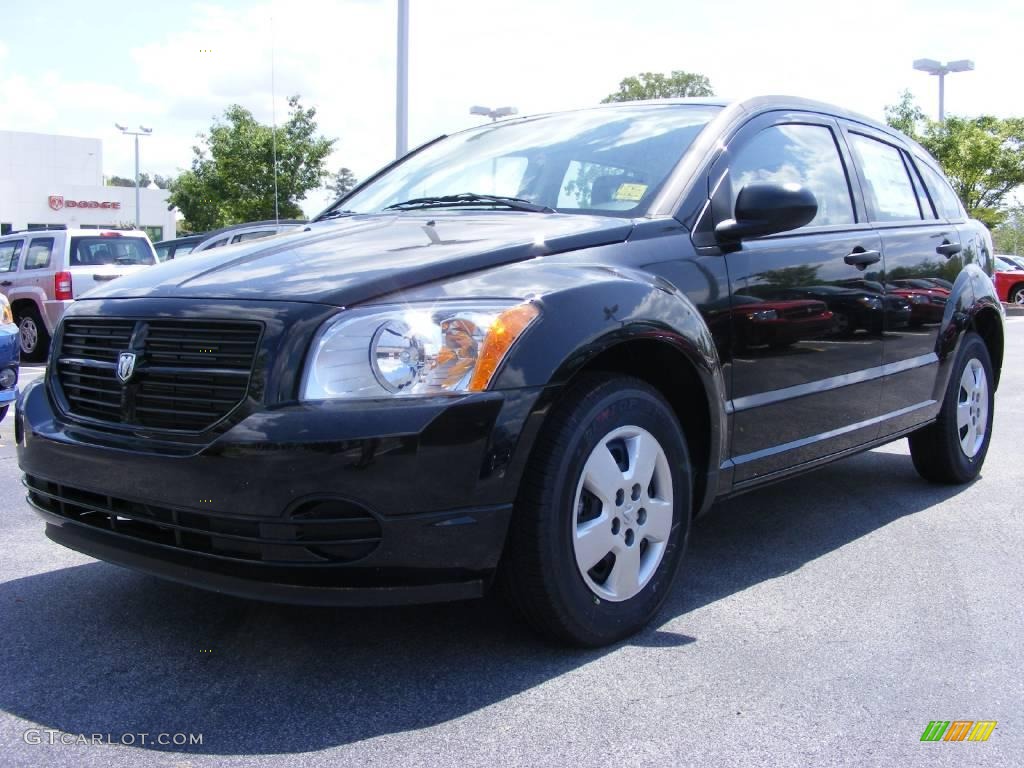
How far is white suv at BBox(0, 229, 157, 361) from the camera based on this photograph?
1409 cm

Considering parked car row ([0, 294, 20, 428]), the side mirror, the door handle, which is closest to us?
the side mirror

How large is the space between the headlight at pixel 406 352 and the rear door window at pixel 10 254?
13363mm

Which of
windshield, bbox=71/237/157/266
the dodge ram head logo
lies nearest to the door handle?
the dodge ram head logo

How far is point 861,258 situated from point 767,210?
99 centimetres

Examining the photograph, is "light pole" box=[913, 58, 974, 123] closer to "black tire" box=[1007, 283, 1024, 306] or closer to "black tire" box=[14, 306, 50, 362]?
"black tire" box=[1007, 283, 1024, 306]

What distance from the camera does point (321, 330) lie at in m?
2.73

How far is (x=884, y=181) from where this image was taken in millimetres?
4934

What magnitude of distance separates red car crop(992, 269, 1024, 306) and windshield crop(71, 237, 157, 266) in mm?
22795

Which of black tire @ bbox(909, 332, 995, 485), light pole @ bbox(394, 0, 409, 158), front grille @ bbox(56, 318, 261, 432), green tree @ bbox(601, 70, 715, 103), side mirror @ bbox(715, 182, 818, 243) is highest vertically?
green tree @ bbox(601, 70, 715, 103)

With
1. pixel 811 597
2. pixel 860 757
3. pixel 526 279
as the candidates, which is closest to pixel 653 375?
pixel 526 279

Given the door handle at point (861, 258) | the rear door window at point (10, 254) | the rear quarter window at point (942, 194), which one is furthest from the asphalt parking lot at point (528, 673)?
the rear door window at point (10, 254)

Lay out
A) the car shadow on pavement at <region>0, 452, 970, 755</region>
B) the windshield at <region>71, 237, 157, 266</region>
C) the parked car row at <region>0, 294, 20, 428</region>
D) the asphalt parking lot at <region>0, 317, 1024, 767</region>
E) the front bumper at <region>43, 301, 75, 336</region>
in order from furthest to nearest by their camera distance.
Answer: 1. the windshield at <region>71, 237, 157, 266</region>
2. the front bumper at <region>43, 301, 75, 336</region>
3. the parked car row at <region>0, 294, 20, 428</region>
4. the car shadow on pavement at <region>0, 452, 970, 755</region>
5. the asphalt parking lot at <region>0, 317, 1024, 767</region>

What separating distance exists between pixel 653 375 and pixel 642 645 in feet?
2.78

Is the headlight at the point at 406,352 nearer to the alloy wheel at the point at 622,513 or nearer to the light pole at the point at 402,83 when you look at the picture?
the alloy wheel at the point at 622,513
